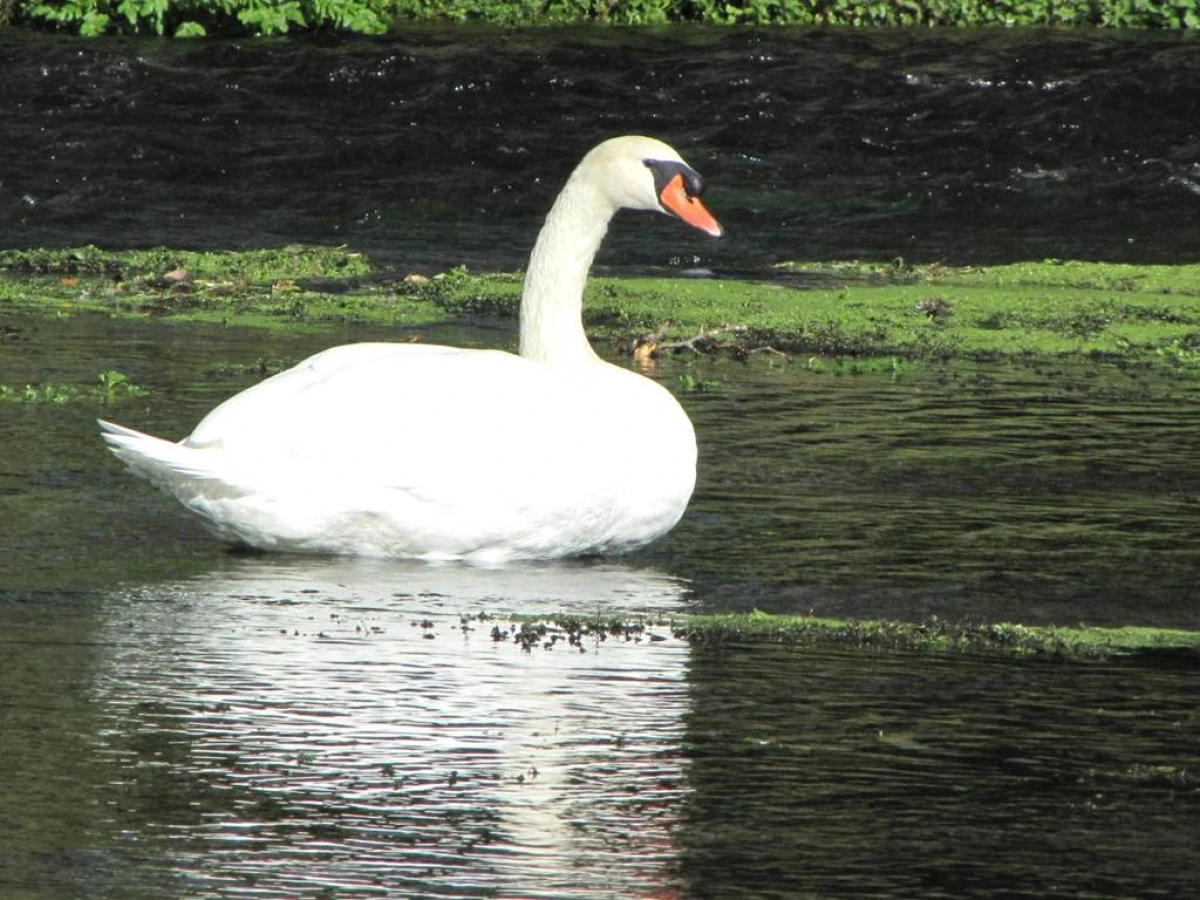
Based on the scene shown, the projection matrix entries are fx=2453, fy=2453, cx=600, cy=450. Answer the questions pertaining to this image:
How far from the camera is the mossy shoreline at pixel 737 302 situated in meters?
11.8

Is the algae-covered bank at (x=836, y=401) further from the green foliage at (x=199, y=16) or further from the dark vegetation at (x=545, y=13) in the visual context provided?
the dark vegetation at (x=545, y=13)

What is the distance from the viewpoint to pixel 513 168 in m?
19.8

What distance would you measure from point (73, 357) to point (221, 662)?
198 inches

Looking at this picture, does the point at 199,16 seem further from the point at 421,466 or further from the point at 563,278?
the point at 421,466

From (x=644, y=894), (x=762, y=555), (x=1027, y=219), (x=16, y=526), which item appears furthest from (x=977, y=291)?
(x=644, y=894)

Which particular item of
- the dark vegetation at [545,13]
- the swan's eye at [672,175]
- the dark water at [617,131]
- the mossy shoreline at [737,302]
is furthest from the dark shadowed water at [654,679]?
the dark vegetation at [545,13]

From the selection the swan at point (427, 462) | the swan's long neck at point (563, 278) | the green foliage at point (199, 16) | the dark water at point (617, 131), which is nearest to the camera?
the swan at point (427, 462)

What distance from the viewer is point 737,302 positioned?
13.0m

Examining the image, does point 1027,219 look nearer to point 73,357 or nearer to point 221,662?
point 73,357

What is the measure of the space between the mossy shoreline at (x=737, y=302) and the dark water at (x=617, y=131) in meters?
1.28

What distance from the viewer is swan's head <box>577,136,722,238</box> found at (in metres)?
8.11

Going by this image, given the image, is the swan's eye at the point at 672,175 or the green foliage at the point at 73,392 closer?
the swan's eye at the point at 672,175

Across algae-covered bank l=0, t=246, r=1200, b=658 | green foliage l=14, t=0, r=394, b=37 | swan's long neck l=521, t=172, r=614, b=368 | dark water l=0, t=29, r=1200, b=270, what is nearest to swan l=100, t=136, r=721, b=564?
algae-covered bank l=0, t=246, r=1200, b=658

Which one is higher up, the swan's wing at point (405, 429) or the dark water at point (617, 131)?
the dark water at point (617, 131)
